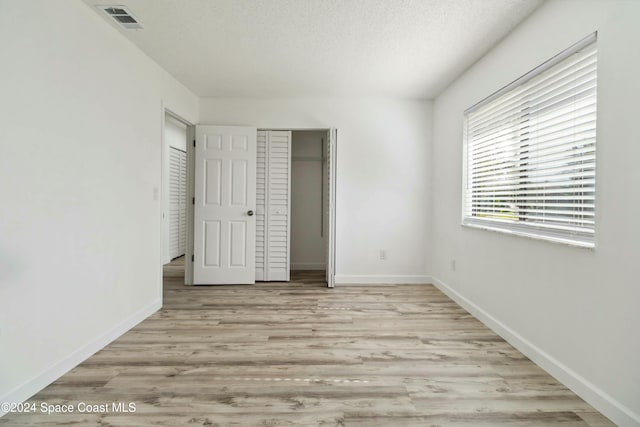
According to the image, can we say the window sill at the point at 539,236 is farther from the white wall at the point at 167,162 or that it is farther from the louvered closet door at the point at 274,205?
the white wall at the point at 167,162

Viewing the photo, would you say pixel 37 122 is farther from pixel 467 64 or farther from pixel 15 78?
pixel 467 64

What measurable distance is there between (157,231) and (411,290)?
117 inches

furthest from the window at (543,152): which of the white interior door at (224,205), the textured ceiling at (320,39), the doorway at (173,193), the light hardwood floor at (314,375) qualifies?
the doorway at (173,193)

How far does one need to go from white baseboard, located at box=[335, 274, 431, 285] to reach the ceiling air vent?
3.36m

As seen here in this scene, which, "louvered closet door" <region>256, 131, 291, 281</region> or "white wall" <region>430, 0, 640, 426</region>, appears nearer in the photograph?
"white wall" <region>430, 0, 640, 426</region>

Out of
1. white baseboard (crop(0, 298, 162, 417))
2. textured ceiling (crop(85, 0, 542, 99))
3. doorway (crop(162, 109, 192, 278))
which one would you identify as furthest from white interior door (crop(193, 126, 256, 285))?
doorway (crop(162, 109, 192, 278))

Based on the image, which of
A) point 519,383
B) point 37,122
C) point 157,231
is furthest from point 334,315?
point 37,122

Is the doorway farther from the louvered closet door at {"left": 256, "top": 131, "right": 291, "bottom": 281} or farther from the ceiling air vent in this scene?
the ceiling air vent

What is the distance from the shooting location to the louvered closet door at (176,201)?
19.6 feet

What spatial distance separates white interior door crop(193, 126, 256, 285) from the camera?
4.10m

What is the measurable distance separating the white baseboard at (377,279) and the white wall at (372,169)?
0.01 metres

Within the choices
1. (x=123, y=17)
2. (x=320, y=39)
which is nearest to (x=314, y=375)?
(x=320, y=39)

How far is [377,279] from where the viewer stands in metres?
4.28

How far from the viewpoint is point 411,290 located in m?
3.96
